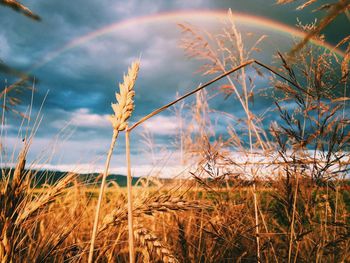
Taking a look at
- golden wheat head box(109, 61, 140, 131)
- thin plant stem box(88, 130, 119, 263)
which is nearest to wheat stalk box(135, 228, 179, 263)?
thin plant stem box(88, 130, 119, 263)

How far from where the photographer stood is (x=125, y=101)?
46.4 inches

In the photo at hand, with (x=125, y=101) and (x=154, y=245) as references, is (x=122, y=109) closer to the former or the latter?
(x=125, y=101)

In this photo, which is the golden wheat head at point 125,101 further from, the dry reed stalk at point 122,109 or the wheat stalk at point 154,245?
the wheat stalk at point 154,245

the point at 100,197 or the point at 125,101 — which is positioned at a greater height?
the point at 125,101

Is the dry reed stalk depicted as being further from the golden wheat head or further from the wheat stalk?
the wheat stalk

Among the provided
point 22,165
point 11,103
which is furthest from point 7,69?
point 11,103

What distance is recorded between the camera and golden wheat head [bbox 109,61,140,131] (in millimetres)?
1136

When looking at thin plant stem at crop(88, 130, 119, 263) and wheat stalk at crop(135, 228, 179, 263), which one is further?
wheat stalk at crop(135, 228, 179, 263)

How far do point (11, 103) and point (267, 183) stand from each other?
2345 millimetres

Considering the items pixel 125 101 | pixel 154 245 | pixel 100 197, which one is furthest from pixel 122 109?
pixel 154 245

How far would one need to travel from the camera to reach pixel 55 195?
5.85 feet

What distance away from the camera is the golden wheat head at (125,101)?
1.14m

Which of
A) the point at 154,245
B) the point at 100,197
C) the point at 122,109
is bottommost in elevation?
the point at 154,245

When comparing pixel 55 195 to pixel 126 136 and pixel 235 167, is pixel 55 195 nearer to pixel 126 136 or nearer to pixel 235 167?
pixel 126 136
